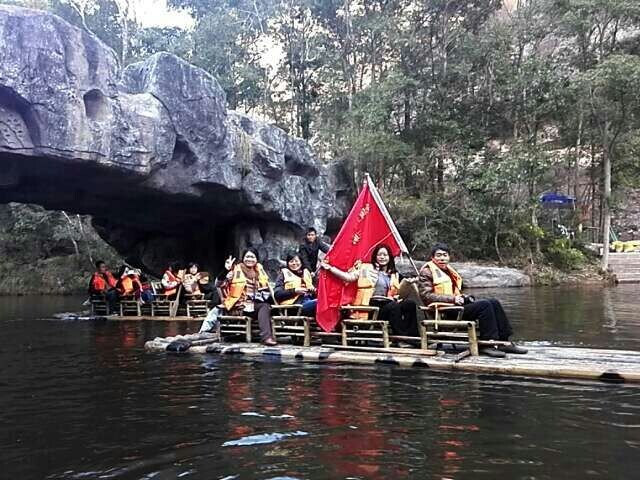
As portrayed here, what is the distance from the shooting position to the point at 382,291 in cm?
802

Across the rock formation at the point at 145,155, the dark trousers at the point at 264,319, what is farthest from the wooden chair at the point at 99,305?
the dark trousers at the point at 264,319

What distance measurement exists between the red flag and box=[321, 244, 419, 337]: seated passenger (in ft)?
0.34

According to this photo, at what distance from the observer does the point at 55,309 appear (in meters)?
17.8

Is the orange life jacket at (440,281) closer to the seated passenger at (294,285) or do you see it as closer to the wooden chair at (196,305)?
the seated passenger at (294,285)

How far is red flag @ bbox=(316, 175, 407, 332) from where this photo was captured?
790cm

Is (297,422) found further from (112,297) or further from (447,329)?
(112,297)

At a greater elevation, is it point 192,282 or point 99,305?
point 192,282

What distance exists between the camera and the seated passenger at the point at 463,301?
7027 mm

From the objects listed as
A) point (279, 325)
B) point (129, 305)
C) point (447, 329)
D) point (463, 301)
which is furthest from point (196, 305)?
point (463, 301)

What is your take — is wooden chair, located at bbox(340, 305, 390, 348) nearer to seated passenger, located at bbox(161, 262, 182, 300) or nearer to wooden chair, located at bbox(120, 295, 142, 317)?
seated passenger, located at bbox(161, 262, 182, 300)

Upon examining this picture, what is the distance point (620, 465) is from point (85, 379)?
17.6ft

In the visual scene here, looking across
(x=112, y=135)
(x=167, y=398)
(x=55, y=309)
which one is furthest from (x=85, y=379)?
(x=55, y=309)

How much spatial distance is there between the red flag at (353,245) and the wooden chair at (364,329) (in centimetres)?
17

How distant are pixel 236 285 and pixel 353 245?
190cm
